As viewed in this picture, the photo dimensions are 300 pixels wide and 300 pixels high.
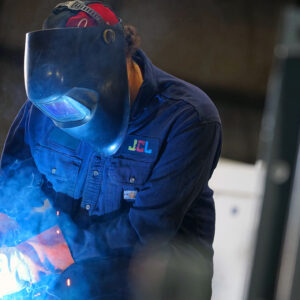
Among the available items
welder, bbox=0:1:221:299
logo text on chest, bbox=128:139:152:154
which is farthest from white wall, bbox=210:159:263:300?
logo text on chest, bbox=128:139:152:154

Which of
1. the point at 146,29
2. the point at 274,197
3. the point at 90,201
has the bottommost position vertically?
the point at 90,201

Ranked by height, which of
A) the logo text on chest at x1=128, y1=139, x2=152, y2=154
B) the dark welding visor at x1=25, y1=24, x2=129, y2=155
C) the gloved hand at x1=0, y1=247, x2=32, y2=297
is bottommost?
the gloved hand at x1=0, y1=247, x2=32, y2=297

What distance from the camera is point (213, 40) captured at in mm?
1022

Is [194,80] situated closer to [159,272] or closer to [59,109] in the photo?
[59,109]

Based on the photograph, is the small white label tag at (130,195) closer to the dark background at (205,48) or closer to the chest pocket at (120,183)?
the chest pocket at (120,183)

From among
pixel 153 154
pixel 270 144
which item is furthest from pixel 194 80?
pixel 270 144

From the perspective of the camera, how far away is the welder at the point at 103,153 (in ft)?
3.07

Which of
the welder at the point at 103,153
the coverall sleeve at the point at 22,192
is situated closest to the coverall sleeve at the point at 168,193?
the welder at the point at 103,153

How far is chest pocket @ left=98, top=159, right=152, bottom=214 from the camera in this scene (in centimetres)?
108

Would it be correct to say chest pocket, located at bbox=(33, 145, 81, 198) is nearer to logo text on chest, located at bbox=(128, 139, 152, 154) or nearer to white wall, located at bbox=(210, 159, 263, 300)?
logo text on chest, located at bbox=(128, 139, 152, 154)

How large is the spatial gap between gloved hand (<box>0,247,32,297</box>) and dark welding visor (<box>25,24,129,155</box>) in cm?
34

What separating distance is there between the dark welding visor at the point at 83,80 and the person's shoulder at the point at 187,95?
0.13 metres

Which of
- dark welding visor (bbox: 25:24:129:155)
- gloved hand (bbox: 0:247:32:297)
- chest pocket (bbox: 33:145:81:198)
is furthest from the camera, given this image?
chest pocket (bbox: 33:145:81:198)

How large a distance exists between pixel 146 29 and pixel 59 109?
334 millimetres
